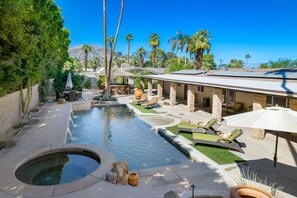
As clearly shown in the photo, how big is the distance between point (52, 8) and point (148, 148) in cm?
1828

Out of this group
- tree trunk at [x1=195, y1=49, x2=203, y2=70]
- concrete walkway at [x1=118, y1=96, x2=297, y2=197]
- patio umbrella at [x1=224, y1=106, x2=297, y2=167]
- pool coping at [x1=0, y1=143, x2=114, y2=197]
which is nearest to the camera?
patio umbrella at [x1=224, y1=106, x2=297, y2=167]

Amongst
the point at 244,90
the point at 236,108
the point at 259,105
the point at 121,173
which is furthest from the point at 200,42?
the point at 121,173

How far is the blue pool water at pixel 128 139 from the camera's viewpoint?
8894 mm

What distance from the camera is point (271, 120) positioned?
5801 millimetres

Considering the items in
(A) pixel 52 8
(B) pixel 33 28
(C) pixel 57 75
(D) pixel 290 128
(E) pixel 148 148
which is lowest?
(E) pixel 148 148

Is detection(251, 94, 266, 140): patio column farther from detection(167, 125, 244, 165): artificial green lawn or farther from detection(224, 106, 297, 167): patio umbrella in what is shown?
detection(224, 106, 297, 167): patio umbrella

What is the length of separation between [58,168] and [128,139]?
425cm

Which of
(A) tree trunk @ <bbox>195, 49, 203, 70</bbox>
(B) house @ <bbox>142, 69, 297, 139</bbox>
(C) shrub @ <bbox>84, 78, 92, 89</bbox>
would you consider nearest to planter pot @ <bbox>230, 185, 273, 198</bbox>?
(B) house @ <bbox>142, 69, 297, 139</bbox>

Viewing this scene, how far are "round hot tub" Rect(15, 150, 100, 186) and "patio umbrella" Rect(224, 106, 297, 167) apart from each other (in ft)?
17.8

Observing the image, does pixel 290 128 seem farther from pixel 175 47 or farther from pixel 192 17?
pixel 175 47

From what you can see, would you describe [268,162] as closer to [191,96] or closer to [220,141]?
[220,141]

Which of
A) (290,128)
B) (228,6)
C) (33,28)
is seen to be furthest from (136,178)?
(228,6)

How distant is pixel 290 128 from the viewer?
5375 mm

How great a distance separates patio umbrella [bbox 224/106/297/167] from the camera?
216 inches
